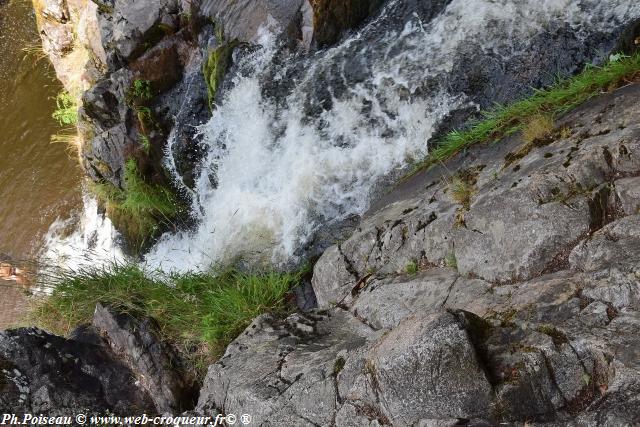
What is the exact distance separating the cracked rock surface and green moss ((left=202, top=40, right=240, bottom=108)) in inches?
108

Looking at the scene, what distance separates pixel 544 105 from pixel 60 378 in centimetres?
483

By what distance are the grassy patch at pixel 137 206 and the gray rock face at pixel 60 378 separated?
2.39 metres

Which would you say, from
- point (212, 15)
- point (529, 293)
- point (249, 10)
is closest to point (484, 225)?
point (529, 293)

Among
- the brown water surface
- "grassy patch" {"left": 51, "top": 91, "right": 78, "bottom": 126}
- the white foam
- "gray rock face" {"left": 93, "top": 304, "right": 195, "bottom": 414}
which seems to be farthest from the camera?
"grassy patch" {"left": 51, "top": 91, "right": 78, "bottom": 126}

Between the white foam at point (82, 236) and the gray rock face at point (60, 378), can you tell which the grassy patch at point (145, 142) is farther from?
the gray rock face at point (60, 378)

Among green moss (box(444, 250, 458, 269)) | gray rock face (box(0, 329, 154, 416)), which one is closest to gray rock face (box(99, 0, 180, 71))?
gray rock face (box(0, 329, 154, 416))

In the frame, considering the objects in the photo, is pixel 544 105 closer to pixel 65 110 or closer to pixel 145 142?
pixel 145 142

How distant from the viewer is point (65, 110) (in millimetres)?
9781

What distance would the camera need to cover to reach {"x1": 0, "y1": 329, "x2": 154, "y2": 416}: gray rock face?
4875 millimetres

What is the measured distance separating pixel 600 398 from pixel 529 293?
0.87 metres

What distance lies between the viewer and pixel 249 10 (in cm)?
682

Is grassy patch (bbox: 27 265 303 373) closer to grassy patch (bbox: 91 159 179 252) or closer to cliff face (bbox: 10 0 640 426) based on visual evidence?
cliff face (bbox: 10 0 640 426)

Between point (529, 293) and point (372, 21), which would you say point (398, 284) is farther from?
point (372, 21)

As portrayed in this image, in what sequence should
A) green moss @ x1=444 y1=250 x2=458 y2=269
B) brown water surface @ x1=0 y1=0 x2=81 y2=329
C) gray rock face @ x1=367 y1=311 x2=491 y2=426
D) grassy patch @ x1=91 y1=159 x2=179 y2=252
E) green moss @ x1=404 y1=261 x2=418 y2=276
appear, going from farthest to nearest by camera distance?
brown water surface @ x1=0 y1=0 x2=81 y2=329 < grassy patch @ x1=91 y1=159 x2=179 y2=252 < green moss @ x1=404 y1=261 x2=418 y2=276 < green moss @ x1=444 y1=250 x2=458 y2=269 < gray rock face @ x1=367 y1=311 x2=491 y2=426
